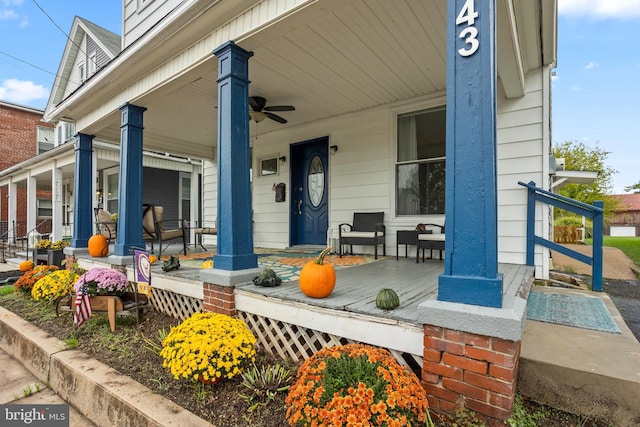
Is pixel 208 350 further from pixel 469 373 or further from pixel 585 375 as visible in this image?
pixel 585 375

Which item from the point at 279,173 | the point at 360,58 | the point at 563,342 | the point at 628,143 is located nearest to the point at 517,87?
the point at 360,58

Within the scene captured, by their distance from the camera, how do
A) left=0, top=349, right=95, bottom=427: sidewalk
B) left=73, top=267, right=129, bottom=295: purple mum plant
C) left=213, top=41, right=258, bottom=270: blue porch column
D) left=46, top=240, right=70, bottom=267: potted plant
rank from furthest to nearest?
left=46, top=240, right=70, bottom=267: potted plant < left=73, top=267, right=129, bottom=295: purple mum plant < left=213, top=41, right=258, bottom=270: blue porch column < left=0, top=349, right=95, bottom=427: sidewalk

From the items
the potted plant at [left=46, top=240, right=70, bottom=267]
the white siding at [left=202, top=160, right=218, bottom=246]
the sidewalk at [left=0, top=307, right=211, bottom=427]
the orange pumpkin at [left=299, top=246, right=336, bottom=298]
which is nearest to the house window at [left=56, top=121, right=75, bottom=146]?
the potted plant at [left=46, top=240, right=70, bottom=267]

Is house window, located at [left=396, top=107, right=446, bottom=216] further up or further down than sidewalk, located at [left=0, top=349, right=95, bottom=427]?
further up

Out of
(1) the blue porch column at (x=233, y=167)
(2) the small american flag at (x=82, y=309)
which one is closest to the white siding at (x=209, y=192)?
(2) the small american flag at (x=82, y=309)

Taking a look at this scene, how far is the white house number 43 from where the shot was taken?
1634 mm

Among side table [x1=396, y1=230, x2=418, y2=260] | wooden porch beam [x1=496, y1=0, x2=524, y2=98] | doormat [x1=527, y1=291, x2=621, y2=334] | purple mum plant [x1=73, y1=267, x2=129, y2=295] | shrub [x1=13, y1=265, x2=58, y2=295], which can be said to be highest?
wooden porch beam [x1=496, y1=0, x2=524, y2=98]

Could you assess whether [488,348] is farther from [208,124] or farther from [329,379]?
[208,124]

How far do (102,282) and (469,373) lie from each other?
325 cm

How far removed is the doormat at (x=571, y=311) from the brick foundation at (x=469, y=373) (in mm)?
1166

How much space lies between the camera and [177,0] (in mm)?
4621

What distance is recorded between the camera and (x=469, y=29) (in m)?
1.65

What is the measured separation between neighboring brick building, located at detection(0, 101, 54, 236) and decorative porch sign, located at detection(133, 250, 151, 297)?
44.9 ft

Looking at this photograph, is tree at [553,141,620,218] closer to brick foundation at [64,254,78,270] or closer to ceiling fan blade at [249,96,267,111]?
ceiling fan blade at [249,96,267,111]
